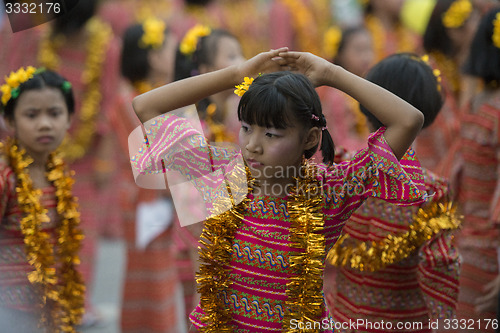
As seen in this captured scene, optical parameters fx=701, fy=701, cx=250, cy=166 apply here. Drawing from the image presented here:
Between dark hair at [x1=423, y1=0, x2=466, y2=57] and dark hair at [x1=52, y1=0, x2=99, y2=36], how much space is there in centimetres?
247

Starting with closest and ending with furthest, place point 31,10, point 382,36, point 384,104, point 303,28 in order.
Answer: point 384,104, point 31,10, point 382,36, point 303,28

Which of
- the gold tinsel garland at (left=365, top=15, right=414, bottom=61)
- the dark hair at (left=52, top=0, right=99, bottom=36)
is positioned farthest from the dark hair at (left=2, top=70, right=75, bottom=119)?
the gold tinsel garland at (left=365, top=15, right=414, bottom=61)


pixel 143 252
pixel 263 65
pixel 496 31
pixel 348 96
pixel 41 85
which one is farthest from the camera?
pixel 348 96

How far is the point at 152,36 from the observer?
197 inches

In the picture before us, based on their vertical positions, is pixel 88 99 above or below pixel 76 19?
below

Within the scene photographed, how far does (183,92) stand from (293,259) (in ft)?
2.25

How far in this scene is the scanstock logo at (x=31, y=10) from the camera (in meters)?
3.31

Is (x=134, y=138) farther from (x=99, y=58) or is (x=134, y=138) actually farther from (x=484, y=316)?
(x=99, y=58)

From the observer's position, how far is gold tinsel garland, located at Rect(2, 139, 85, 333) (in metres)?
2.88

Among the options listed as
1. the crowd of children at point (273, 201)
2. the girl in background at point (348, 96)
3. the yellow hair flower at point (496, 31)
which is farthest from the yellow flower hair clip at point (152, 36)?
the yellow hair flower at point (496, 31)

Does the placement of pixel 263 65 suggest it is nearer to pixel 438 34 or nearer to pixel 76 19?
pixel 438 34

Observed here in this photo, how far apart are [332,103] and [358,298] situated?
2.51m

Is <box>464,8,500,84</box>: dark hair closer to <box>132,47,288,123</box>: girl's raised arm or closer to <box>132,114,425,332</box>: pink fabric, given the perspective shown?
<box>132,114,425,332</box>: pink fabric

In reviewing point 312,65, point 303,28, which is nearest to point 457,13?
point 312,65
